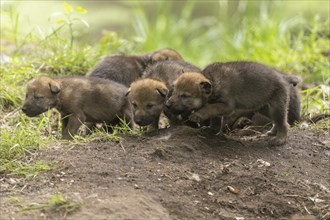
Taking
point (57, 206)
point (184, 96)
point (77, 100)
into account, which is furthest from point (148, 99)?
point (57, 206)

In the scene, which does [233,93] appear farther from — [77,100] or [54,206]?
→ [54,206]

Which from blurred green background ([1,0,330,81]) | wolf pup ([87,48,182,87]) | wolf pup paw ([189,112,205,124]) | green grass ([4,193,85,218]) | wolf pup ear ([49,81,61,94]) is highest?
wolf pup ear ([49,81,61,94])

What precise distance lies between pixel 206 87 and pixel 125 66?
5.54 ft

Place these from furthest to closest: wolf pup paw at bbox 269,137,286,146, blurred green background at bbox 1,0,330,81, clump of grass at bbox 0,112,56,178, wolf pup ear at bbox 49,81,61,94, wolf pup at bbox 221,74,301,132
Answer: blurred green background at bbox 1,0,330,81, wolf pup at bbox 221,74,301,132, wolf pup ear at bbox 49,81,61,94, wolf pup paw at bbox 269,137,286,146, clump of grass at bbox 0,112,56,178

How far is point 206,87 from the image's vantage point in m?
5.72

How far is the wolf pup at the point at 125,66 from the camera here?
23.1 ft

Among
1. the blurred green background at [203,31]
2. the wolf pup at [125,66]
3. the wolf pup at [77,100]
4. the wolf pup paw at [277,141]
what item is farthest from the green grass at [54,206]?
the blurred green background at [203,31]

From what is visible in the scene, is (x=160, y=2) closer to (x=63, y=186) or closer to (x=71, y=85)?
(x=71, y=85)

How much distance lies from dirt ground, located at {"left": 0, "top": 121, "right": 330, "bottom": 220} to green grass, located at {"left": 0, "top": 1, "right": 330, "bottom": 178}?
0.27 metres

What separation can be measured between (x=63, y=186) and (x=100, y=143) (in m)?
0.93

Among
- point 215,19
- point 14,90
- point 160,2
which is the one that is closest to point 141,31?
point 160,2

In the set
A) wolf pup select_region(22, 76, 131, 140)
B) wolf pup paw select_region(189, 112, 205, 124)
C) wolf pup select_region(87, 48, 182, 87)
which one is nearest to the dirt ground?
wolf pup paw select_region(189, 112, 205, 124)

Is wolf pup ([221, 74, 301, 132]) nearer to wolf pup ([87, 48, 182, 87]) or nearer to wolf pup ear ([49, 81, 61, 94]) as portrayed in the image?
wolf pup ([87, 48, 182, 87])

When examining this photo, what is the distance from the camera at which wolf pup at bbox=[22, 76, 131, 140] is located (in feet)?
20.3
